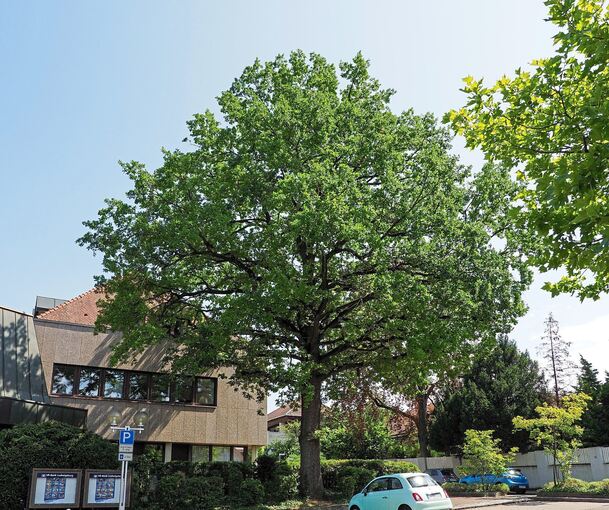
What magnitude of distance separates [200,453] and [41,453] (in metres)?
13.5

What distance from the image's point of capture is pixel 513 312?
62.8 feet

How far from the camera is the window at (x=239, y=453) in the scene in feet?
100

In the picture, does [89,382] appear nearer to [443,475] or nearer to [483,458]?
[483,458]

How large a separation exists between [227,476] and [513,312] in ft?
38.6

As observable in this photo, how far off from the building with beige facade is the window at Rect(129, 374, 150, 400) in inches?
1.8

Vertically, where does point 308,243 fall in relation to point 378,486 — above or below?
above

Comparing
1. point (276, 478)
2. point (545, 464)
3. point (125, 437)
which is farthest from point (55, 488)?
point (545, 464)

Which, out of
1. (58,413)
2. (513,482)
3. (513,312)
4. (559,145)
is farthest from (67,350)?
(513,482)

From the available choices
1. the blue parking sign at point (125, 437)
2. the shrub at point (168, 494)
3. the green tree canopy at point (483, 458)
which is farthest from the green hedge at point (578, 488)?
the blue parking sign at point (125, 437)

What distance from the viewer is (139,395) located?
27266 millimetres

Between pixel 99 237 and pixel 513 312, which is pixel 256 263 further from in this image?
pixel 513 312

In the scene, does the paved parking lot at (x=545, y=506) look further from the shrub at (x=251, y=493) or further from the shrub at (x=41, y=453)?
the shrub at (x=41, y=453)

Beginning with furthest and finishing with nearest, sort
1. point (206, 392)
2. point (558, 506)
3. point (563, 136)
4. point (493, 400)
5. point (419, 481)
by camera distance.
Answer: point (493, 400) < point (206, 392) < point (558, 506) < point (419, 481) < point (563, 136)

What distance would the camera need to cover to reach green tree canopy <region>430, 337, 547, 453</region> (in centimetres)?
3866
